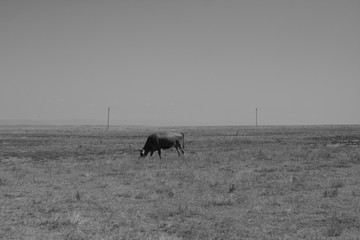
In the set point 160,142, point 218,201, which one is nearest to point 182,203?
point 218,201

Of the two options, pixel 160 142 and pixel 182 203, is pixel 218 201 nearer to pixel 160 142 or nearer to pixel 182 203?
pixel 182 203

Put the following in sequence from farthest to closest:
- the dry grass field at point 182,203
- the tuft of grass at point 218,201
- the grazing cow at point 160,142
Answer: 1. the grazing cow at point 160,142
2. the tuft of grass at point 218,201
3. the dry grass field at point 182,203

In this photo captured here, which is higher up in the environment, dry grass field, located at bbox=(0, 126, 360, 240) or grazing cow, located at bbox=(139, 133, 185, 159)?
grazing cow, located at bbox=(139, 133, 185, 159)

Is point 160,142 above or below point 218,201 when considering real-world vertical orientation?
above

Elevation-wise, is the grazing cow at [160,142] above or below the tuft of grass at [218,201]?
above

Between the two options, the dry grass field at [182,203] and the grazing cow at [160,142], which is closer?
the dry grass field at [182,203]

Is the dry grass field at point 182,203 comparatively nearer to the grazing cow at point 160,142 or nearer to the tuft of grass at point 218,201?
the tuft of grass at point 218,201

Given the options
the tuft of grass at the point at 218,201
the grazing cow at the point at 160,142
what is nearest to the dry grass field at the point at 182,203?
the tuft of grass at the point at 218,201

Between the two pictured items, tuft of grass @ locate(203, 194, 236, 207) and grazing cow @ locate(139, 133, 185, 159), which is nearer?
tuft of grass @ locate(203, 194, 236, 207)

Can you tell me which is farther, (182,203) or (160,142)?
(160,142)

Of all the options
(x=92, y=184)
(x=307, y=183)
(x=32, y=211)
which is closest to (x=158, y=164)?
(x=92, y=184)

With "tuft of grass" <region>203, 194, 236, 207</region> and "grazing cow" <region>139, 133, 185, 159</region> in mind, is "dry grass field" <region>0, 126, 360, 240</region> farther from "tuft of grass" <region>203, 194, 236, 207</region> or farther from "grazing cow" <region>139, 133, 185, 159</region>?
"grazing cow" <region>139, 133, 185, 159</region>

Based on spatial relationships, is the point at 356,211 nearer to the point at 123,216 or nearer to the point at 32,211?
the point at 123,216

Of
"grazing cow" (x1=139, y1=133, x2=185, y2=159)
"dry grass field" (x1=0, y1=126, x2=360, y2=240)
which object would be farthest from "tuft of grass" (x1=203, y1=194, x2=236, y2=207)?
"grazing cow" (x1=139, y1=133, x2=185, y2=159)
